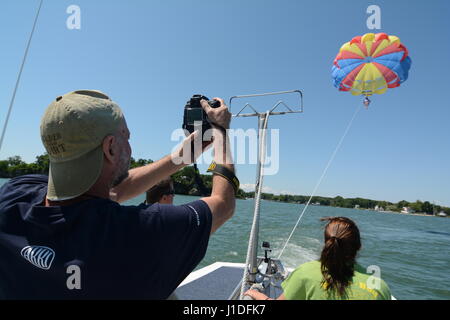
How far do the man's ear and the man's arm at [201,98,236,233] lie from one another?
1.03ft

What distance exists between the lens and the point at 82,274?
619 millimetres

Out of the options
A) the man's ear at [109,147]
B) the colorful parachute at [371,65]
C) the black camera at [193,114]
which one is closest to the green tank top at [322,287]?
the black camera at [193,114]

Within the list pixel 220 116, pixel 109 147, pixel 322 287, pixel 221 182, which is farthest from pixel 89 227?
pixel 322 287

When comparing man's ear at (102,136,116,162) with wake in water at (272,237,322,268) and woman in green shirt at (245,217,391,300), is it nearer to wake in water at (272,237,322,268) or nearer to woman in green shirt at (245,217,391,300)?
woman in green shirt at (245,217,391,300)

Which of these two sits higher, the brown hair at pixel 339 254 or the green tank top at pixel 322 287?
the brown hair at pixel 339 254

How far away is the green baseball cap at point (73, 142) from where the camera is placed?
2.36 ft

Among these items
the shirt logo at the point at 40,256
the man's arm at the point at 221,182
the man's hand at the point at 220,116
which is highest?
the man's hand at the point at 220,116

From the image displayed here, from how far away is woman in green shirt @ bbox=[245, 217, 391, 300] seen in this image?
1617 millimetres

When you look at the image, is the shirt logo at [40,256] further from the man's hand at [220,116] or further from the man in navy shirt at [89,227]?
the man's hand at [220,116]

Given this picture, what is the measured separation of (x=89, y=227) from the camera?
646 millimetres

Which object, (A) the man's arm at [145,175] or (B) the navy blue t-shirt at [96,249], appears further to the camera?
(A) the man's arm at [145,175]
